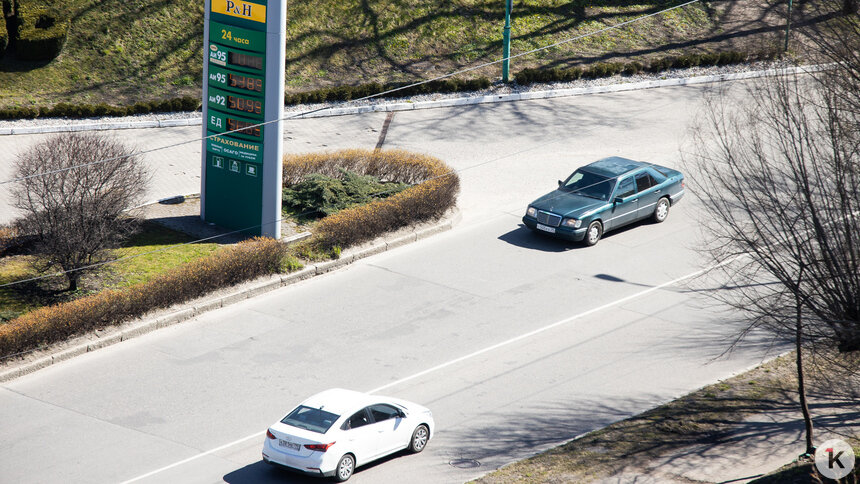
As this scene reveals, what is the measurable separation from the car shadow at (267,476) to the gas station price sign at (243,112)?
28.1 feet

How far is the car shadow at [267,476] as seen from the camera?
44.0ft

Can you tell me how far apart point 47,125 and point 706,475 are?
20.7 meters

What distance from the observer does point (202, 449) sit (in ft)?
47.0

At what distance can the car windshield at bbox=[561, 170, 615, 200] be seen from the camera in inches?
877

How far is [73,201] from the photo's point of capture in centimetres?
1883

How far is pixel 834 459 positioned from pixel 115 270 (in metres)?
13.8

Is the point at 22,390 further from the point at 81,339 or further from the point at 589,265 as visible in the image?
the point at 589,265

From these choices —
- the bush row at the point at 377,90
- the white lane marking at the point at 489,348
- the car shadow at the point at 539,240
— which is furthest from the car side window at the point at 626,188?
the bush row at the point at 377,90

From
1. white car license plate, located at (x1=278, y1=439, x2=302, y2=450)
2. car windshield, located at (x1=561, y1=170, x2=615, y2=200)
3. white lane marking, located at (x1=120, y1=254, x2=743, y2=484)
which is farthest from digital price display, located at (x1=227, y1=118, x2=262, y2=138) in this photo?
white car license plate, located at (x1=278, y1=439, x2=302, y2=450)

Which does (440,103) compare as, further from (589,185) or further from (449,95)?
(589,185)

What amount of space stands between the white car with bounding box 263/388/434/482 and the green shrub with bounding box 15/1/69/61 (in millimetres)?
19586

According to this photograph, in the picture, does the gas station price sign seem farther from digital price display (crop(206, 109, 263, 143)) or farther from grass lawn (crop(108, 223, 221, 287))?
grass lawn (crop(108, 223, 221, 287))

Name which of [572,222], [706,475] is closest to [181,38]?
[572,222]

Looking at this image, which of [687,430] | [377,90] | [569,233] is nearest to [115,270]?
[569,233]
